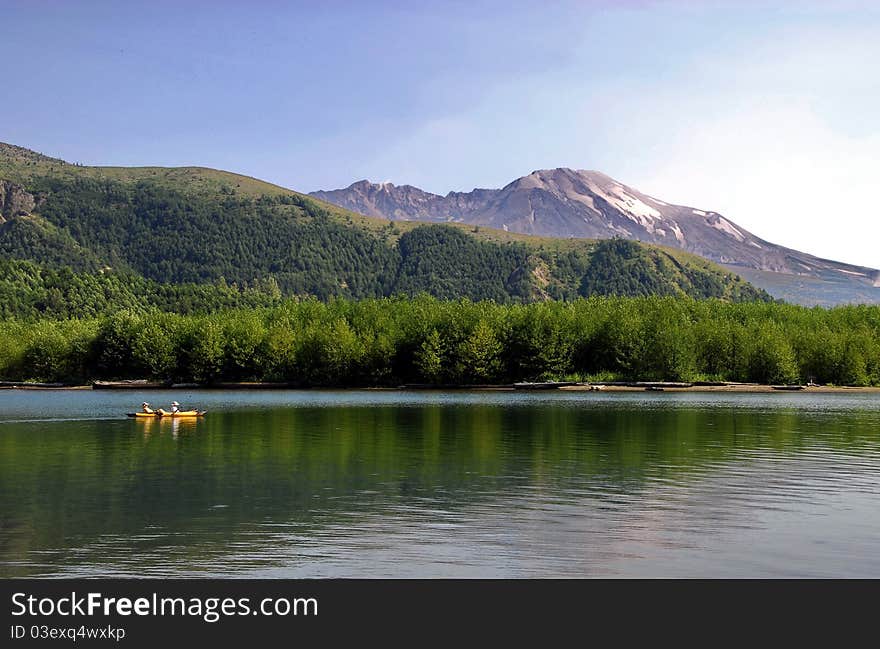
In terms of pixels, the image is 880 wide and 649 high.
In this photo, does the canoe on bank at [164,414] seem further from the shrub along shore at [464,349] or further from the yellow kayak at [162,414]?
the shrub along shore at [464,349]

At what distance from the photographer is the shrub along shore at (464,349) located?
16712 cm

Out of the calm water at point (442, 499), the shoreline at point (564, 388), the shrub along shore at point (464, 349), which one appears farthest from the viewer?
the shrub along shore at point (464, 349)

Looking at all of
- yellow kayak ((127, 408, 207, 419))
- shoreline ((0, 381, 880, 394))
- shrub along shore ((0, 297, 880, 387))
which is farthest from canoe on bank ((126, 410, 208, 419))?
shrub along shore ((0, 297, 880, 387))

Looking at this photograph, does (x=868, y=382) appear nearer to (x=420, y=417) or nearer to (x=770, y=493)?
(x=420, y=417)

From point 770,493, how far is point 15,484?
35.8m

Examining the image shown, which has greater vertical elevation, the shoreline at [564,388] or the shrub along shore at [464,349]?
the shrub along shore at [464,349]

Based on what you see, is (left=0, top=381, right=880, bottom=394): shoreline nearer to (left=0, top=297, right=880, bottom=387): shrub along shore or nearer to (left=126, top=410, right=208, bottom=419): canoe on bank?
(left=0, top=297, right=880, bottom=387): shrub along shore

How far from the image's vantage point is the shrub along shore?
6580 inches

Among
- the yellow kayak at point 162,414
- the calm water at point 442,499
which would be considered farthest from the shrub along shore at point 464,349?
the calm water at point 442,499

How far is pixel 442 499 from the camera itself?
42281 millimetres

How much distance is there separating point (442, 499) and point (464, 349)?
127201 millimetres

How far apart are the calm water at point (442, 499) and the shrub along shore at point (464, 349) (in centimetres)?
8195
